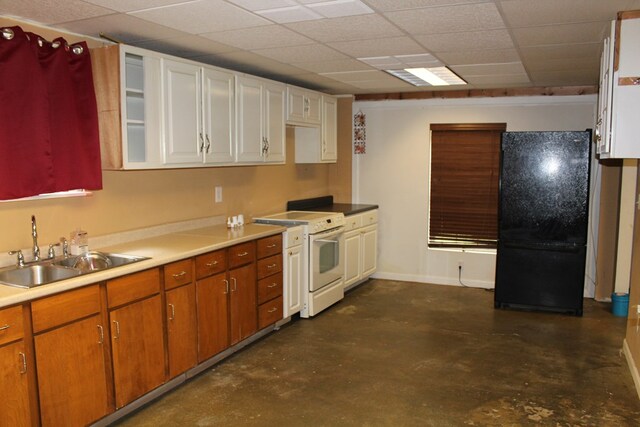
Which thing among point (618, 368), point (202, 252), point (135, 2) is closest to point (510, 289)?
point (618, 368)

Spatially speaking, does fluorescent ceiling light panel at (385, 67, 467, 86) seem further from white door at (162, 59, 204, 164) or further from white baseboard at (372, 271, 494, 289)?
white baseboard at (372, 271, 494, 289)

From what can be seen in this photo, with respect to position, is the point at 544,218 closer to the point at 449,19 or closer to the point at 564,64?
the point at 564,64

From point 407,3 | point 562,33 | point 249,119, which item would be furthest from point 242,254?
point 562,33

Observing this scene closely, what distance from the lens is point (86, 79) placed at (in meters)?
3.24

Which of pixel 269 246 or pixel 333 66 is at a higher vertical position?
pixel 333 66

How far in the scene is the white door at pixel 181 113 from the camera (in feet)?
11.8

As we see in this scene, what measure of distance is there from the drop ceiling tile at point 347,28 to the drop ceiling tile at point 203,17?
0.91 ft

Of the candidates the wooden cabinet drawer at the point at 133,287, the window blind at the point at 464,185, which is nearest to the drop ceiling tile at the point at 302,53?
the wooden cabinet drawer at the point at 133,287

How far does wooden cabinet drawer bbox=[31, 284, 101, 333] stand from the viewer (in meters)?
2.50

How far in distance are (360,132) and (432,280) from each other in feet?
6.64

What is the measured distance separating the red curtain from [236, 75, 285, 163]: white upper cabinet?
132 cm

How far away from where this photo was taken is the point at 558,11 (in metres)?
2.84

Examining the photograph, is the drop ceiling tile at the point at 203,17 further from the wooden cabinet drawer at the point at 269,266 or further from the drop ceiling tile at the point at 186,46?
the wooden cabinet drawer at the point at 269,266

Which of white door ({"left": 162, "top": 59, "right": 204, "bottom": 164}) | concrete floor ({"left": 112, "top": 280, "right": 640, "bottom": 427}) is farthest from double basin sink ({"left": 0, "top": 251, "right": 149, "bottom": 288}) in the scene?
concrete floor ({"left": 112, "top": 280, "right": 640, "bottom": 427})
